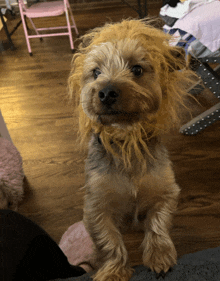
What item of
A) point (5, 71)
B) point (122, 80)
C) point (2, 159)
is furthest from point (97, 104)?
point (5, 71)

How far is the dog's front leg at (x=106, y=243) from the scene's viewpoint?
91cm

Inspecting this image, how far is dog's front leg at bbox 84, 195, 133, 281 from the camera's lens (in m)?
0.91

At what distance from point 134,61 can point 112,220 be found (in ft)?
1.96

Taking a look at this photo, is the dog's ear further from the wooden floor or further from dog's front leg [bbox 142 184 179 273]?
the wooden floor

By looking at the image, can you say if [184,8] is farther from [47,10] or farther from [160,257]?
[47,10]

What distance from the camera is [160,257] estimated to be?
0.90m

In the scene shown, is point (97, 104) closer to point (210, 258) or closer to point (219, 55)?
point (210, 258)

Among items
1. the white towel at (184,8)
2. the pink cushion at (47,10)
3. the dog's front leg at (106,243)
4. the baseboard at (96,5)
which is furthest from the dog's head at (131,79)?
the baseboard at (96,5)

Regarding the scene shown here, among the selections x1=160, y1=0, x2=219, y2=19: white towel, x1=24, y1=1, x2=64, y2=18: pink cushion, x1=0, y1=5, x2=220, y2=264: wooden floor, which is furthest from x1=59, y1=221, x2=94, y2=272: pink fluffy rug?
x1=24, y1=1, x2=64, y2=18: pink cushion

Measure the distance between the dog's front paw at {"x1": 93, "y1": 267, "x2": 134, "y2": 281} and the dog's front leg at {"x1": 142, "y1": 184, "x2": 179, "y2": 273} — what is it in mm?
70

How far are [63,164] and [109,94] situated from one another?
3.46 feet

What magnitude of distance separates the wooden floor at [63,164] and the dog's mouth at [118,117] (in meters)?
0.71

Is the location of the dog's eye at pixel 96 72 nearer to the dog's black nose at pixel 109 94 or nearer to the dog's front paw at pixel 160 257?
the dog's black nose at pixel 109 94

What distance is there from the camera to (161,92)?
0.85 metres
